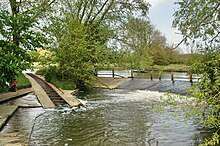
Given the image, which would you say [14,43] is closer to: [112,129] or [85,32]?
[112,129]

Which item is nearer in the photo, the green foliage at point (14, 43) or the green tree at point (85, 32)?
the green foliage at point (14, 43)

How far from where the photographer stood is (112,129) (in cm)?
962

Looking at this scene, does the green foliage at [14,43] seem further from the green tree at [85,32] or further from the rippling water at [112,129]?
the green tree at [85,32]

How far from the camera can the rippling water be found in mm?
8250

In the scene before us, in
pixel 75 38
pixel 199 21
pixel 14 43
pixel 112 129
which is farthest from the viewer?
pixel 75 38

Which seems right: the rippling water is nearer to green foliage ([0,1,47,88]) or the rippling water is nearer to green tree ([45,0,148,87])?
green foliage ([0,1,47,88])

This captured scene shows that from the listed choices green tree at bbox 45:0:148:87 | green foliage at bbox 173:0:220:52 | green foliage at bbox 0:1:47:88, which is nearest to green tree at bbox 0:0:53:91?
green foliage at bbox 0:1:47:88

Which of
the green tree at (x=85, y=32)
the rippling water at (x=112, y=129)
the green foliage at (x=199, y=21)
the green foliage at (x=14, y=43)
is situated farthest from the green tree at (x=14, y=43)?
the green tree at (x=85, y=32)

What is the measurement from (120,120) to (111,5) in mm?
15573

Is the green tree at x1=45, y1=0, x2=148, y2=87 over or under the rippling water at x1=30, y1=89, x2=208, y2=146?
over

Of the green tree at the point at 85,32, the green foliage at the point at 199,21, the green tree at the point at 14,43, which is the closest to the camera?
the green foliage at the point at 199,21

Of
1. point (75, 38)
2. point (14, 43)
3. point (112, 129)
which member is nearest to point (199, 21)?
point (112, 129)

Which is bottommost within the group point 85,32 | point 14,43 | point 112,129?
point 112,129

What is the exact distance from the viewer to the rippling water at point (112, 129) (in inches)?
325
